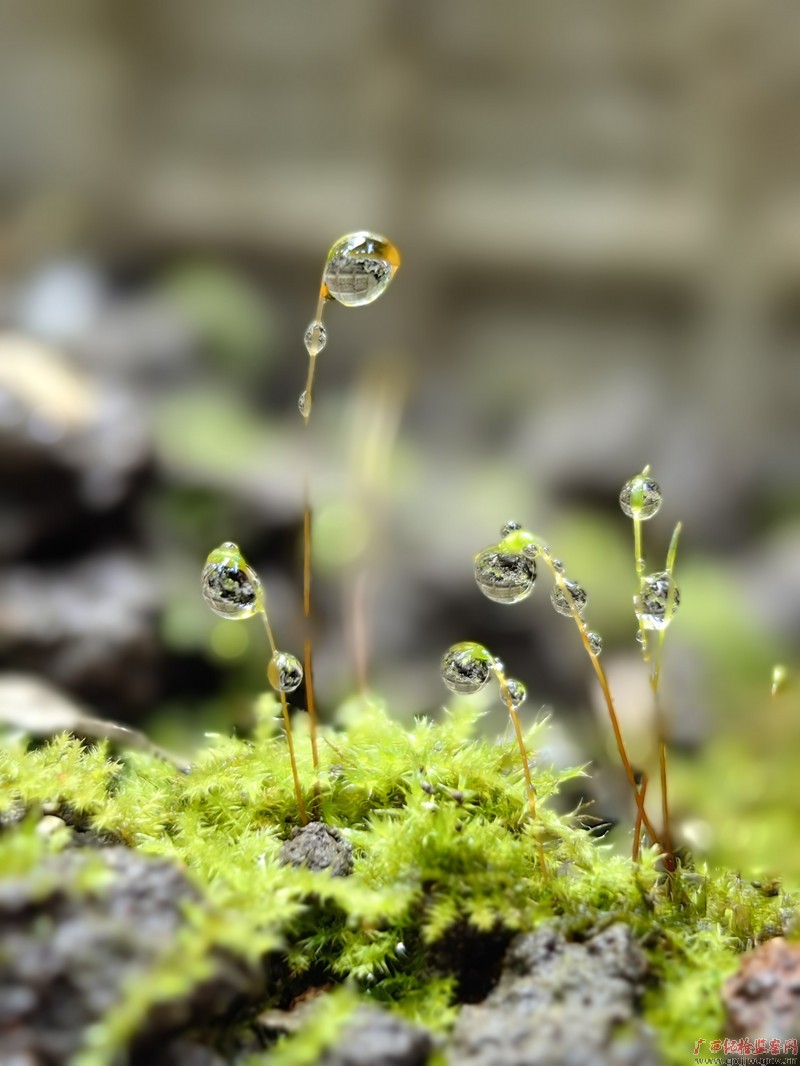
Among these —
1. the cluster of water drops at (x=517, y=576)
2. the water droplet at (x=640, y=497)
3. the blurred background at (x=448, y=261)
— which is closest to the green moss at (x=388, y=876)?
the cluster of water drops at (x=517, y=576)

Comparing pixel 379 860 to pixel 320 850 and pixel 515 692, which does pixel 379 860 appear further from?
pixel 515 692

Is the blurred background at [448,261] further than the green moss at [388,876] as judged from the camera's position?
Yes

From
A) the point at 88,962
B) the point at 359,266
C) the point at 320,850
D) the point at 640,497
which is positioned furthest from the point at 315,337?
the point at 88,962

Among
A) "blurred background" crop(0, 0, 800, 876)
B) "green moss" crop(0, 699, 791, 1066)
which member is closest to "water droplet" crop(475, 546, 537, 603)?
"green moss" crop(0, 699, 791, 1066)

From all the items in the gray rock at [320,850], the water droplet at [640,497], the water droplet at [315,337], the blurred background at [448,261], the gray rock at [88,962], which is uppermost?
the blurred background at [448,261]

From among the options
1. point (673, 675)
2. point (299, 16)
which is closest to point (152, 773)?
point (673, 675)

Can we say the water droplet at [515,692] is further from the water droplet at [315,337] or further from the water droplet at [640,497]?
the water droplet at [315,337]

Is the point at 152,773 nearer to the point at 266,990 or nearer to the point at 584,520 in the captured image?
the point at 266,990
